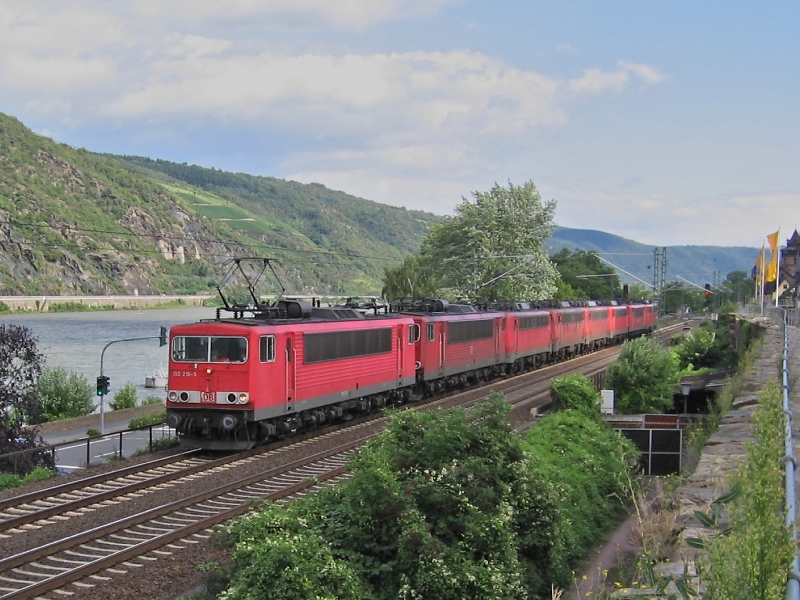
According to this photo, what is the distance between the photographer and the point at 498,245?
67500mm

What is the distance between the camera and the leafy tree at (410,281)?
7288 cm

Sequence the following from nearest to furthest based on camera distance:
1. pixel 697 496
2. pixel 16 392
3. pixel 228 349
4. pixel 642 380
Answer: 1. pixel 697 496
2. pixel 228 349
3. pixel 16 392
4. pixel 642 380

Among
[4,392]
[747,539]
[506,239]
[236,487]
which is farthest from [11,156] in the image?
[747,539]

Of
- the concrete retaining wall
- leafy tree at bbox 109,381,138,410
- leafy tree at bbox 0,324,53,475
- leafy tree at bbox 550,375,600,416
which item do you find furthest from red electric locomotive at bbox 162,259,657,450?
the concrete retaining wall

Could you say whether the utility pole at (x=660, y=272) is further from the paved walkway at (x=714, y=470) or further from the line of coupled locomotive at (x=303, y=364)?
the paved walkway at (x=714, y=470)

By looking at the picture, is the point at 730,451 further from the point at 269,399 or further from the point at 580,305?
the point at 580,305

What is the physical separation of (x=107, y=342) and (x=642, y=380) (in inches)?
3450

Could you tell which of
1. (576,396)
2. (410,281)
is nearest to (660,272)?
(410,281)

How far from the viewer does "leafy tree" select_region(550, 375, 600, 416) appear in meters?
26.0

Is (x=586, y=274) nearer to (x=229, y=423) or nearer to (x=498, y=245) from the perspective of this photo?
(x=498, y=245)

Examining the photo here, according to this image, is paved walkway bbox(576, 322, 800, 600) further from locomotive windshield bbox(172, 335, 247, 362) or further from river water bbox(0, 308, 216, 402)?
river water bbox(0, 308, 216, 402)

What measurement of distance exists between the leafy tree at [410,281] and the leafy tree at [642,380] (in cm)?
3764

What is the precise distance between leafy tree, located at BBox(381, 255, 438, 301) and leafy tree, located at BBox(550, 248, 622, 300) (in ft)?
116

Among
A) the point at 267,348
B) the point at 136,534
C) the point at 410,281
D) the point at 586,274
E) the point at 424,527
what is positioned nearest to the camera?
the point at 424,527
